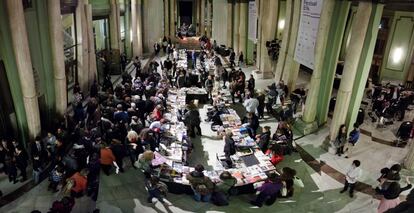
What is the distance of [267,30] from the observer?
18.8 m

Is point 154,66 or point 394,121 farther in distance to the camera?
point 154,66

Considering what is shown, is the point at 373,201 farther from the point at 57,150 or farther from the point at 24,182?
the point at 24,182

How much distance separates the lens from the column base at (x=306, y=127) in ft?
38.5

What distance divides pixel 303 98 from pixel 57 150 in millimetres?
9148

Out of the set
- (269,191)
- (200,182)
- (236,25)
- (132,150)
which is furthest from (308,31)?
(236,25)

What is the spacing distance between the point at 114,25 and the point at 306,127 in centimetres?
1296

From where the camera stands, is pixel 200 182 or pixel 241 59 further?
pixel 241 59

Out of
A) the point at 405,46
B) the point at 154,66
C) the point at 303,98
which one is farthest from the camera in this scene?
the point at 154,66

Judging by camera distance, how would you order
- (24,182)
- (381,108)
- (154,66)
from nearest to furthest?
(24,182) < (381,108) < (154,66)

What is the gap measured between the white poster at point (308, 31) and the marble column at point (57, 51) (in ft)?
28.0

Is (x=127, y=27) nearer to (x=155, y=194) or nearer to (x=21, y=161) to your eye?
(x=21, y=161)

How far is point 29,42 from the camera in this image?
9891 mm

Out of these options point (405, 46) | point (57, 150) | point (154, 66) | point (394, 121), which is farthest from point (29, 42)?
point (405, 46)

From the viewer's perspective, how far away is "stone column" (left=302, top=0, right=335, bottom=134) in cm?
1072
